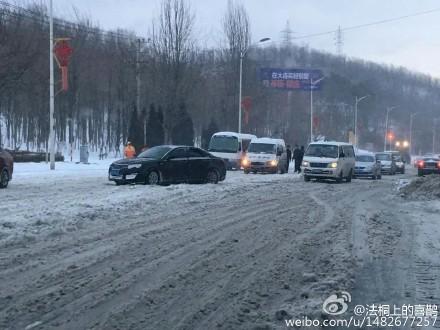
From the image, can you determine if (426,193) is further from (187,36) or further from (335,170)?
(187,36)

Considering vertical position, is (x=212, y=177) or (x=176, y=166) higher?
(x=176, y=166)

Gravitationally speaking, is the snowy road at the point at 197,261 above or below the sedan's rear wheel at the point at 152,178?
below

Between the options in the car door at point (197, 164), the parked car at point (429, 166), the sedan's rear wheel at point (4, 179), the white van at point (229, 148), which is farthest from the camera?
the parked car at point (429, 166)

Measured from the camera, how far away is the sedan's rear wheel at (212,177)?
77.3 ft

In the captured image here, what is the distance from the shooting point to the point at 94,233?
10.9 m

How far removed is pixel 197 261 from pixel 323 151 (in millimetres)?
20938

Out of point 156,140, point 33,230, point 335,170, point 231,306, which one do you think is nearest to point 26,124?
point 156,140

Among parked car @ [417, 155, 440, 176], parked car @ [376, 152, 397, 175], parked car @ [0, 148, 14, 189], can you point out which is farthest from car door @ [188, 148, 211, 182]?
parked car @ [376, 152, 397, 175]

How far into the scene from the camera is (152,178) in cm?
2105

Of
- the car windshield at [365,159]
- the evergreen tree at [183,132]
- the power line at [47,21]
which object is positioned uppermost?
the power line at [47,21]

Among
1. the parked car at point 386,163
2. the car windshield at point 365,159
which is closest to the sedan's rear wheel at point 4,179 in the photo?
the car windshield at point 365,159

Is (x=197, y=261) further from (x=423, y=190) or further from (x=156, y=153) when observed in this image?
(x=423, y=190)

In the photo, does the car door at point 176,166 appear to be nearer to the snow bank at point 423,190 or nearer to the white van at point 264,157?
the snow bank at point 423,190

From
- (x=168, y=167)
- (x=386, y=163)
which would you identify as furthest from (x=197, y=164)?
(x=386, y=163)
